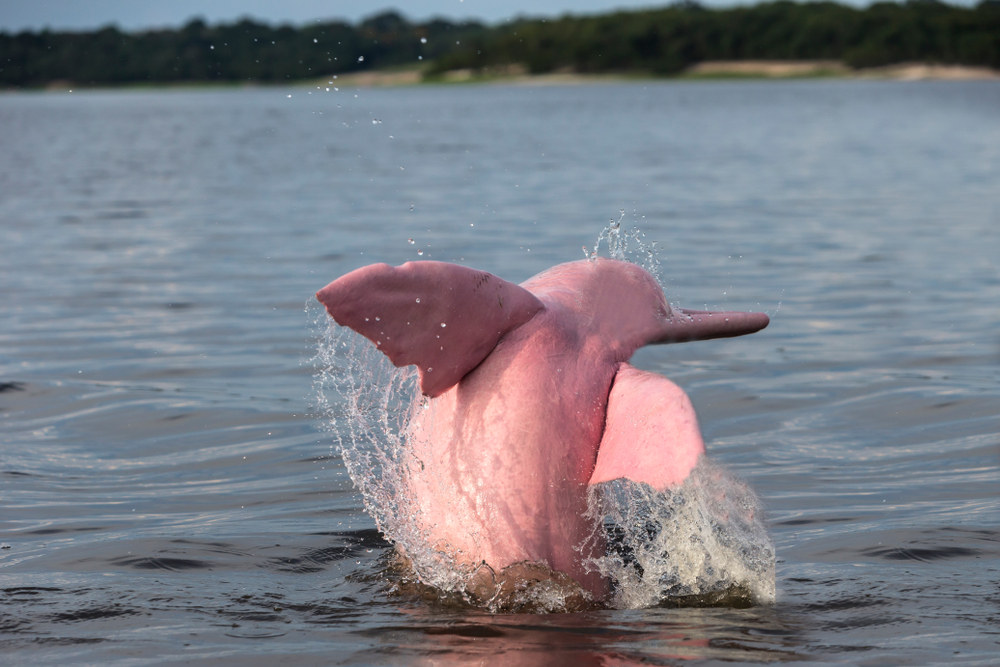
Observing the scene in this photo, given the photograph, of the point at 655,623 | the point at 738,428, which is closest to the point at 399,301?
the point at 655,623

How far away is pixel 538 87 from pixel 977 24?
4408cm

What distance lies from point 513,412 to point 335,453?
3269mm

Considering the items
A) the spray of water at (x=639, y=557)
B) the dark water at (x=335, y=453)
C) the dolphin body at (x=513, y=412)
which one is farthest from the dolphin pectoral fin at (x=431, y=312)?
the dark water at (x=335, y=453)

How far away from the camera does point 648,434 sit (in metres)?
3.92

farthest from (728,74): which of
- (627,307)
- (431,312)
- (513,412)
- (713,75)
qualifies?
(431,312)

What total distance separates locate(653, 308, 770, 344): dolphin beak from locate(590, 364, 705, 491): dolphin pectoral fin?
360 mm

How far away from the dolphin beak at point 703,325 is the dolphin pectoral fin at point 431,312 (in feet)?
1.90

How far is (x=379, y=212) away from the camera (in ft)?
60.7

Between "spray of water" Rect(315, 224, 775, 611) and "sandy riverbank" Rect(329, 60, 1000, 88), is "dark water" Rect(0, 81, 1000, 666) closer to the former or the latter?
"spray of water" Rect(315, 224, 775, 611)

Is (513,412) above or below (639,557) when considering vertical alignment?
above

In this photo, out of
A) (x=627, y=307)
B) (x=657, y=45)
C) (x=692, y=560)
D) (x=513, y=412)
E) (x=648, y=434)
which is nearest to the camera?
(x=648, y=434)

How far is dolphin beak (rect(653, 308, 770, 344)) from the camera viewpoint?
4.59 metres

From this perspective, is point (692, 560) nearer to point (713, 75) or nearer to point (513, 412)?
point (513, 412)

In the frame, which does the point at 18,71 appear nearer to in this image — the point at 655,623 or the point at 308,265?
the point at 308,265
